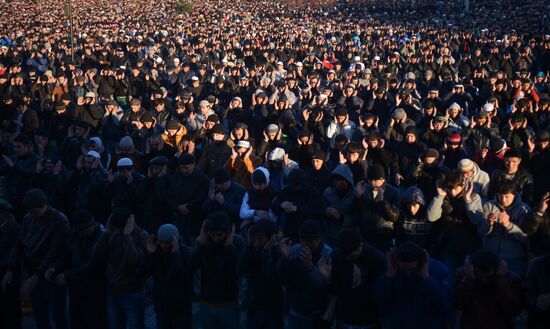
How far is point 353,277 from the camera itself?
15.5 ft

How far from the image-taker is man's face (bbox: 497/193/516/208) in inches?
228

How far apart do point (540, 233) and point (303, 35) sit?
82.4 ft

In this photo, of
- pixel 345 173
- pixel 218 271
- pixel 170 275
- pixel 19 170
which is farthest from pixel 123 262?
pixel 19 170

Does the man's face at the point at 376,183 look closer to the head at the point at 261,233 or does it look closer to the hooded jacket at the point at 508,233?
the hooded jacket at the point at 508,233

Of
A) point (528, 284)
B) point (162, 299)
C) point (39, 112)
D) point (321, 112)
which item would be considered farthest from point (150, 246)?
point (39, 112)

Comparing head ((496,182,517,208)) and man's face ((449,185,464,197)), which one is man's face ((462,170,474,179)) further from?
head ((496,182,517,208))

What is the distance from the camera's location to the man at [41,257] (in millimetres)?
5824

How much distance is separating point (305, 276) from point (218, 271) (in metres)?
0.77

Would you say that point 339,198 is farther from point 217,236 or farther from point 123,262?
point 123,262

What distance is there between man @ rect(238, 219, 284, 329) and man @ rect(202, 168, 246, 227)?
1558 mm

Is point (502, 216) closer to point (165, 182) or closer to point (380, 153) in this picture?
point (380, 153)

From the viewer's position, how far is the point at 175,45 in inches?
997

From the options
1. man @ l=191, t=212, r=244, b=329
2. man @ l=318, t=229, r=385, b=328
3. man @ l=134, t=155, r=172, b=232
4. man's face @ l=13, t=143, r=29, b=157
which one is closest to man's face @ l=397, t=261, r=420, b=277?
man @ l=318, t=229, r=385, b=328

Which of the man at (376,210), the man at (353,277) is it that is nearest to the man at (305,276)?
the man at (353,277)
